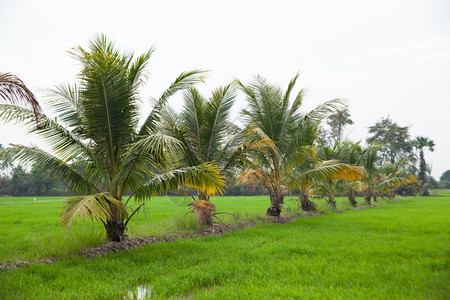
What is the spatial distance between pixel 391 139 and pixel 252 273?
4917 cm

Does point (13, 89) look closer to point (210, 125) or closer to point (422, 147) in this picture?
point (210, 125)

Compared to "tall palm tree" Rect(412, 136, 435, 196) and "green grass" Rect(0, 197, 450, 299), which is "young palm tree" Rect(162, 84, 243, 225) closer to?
"green grass" Rect(0, 197, 450, 299)

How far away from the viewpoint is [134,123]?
615 centimetres

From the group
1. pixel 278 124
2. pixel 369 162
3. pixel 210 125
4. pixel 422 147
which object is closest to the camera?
pixel 210 125

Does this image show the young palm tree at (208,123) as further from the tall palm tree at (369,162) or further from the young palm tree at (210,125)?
the tall palm tree at (369,162)

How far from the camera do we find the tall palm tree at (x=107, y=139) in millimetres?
5219

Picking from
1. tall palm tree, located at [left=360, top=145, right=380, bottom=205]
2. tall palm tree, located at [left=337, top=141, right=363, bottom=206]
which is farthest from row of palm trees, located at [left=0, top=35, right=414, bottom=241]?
tall palm tree, located at [left=360, top=145, right=380, bottom=205]

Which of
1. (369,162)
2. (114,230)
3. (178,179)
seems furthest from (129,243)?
(369,162)

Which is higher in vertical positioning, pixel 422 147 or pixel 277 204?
pixel 422 147

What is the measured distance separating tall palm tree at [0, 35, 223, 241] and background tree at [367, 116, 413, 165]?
44188 millimetres

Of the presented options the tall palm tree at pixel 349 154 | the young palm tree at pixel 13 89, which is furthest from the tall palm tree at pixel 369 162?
the young palm tree at pixel 13 89

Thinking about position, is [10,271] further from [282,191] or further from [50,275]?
[282,191]

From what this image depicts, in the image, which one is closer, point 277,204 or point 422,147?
point 277,204

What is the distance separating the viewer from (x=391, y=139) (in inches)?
1759
